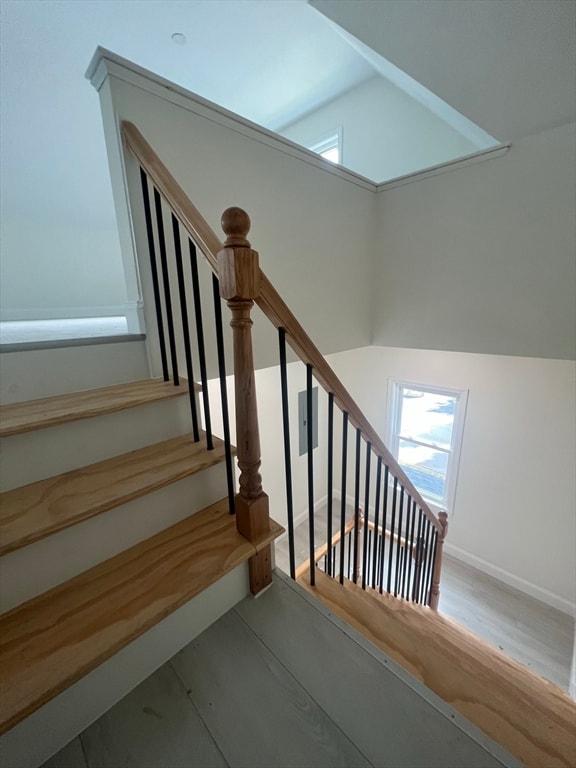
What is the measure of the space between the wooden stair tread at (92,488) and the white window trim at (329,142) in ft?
12.9

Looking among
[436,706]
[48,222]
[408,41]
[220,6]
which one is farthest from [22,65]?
[436,706]

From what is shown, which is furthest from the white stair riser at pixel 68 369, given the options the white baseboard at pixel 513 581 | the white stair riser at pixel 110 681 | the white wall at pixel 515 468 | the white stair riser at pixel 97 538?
the white baseboard at pixel 513 581

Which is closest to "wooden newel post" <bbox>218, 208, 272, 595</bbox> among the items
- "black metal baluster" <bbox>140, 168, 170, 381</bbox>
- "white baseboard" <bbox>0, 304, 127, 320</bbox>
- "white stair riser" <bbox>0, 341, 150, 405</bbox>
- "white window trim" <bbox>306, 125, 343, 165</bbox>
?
"black metal baluster" <bbox>140, 168, 170, 381</bbox>

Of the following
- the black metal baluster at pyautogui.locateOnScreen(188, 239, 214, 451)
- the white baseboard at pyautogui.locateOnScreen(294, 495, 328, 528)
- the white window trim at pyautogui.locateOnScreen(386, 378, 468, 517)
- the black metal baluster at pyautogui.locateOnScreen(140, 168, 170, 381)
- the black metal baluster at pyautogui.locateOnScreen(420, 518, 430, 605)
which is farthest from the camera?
the white baseboard at pyautogui.locateOnScreen(294, 495, 328, 528)

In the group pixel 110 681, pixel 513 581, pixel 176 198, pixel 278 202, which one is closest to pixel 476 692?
pixel 110 681

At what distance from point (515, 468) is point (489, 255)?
7.44 ft

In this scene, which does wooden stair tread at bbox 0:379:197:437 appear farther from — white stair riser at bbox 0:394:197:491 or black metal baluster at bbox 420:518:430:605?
black metal baluster at bbox 420:518:430:605

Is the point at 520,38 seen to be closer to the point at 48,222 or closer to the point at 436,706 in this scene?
the point at 436,706

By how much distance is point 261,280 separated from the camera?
2.96ft

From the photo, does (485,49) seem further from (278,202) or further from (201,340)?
(201,340)

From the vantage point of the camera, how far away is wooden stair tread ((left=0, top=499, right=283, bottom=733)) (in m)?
0.67

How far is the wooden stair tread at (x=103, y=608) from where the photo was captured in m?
0.67

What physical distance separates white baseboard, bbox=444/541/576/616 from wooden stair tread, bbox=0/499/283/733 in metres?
3.72

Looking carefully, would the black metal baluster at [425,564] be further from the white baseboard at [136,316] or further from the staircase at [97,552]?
the white baseboard at [136,316]
